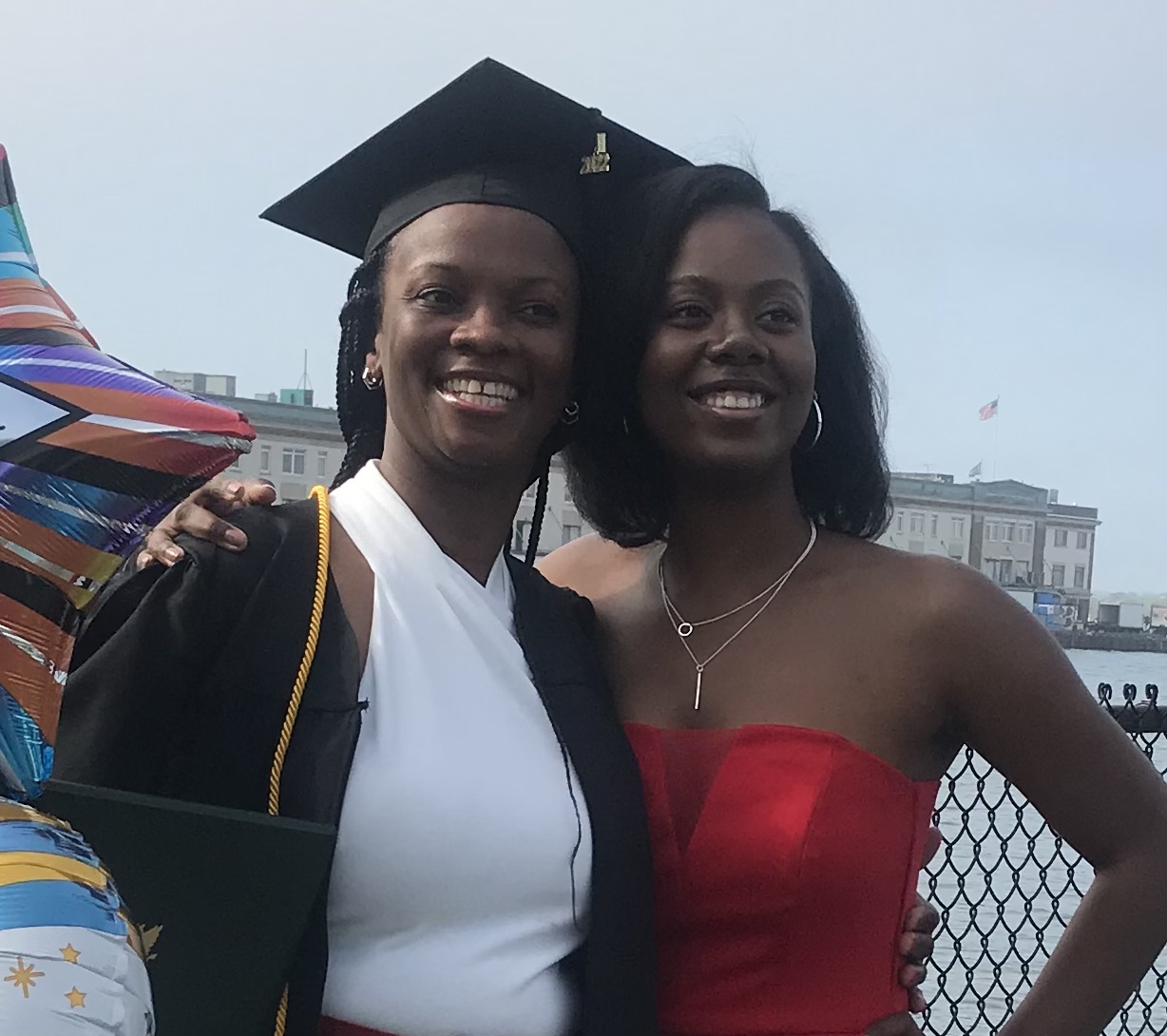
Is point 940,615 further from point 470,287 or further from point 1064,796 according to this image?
point 470,287

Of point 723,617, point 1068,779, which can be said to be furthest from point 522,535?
point 1068,779

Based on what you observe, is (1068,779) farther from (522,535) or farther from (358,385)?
(358,385)

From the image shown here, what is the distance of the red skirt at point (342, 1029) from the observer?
188 centimetres

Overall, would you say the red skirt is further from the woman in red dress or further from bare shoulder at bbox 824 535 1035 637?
bare shoulder at bbox 824 535 1035 637

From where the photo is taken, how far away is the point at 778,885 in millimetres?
2230

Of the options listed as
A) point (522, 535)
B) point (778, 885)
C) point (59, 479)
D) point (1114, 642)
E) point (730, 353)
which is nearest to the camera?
point (59, 479)

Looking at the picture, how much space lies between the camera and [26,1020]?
110cm

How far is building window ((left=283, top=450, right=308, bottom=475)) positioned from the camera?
26.8 ft

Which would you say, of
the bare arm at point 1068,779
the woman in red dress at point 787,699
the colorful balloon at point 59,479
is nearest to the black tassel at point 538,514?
the woman in red dress at point 787,699

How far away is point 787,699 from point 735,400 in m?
0.48

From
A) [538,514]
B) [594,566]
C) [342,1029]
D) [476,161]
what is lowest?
[342,1029]

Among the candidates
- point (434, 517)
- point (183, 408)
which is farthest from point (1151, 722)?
point (183, 408)

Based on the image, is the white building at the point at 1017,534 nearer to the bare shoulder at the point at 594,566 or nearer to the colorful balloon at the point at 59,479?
the bare shoulder at the point at 594,566

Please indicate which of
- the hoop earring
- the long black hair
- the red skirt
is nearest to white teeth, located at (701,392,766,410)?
the long black hair
